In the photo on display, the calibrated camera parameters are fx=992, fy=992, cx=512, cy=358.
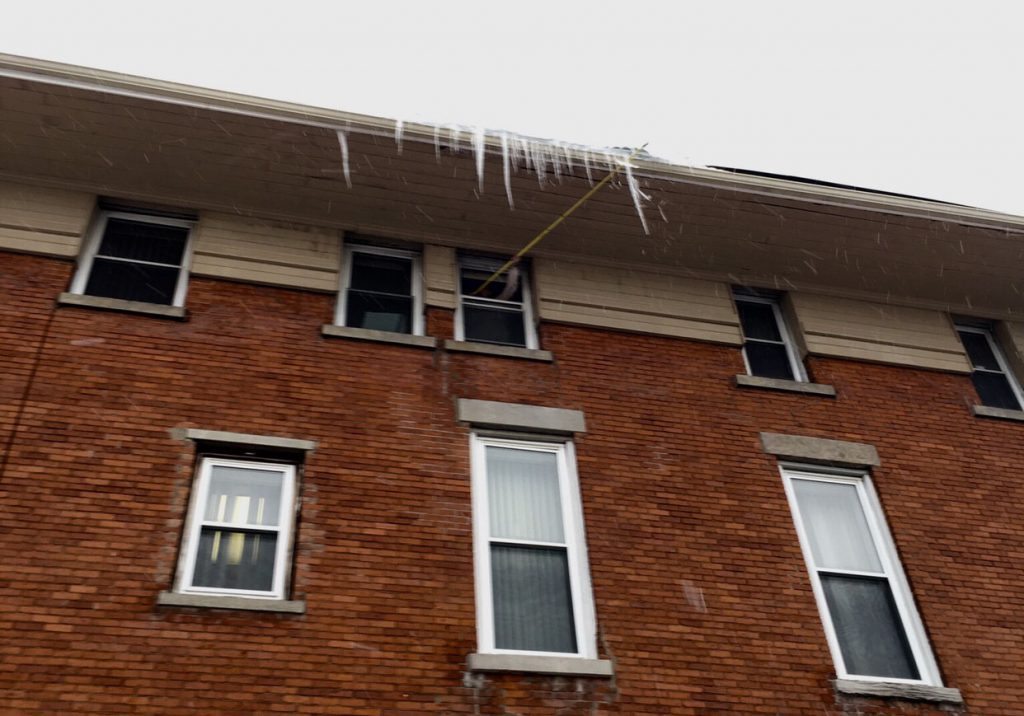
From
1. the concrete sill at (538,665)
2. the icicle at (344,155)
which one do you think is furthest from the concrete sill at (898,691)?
the icicle at (344,155)

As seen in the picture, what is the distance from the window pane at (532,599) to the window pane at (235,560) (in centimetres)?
187

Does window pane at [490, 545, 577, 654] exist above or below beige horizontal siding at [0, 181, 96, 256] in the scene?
below

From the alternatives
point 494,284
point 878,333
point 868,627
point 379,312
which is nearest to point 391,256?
point 379,312

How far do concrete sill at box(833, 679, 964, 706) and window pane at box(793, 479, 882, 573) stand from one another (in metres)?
1.23

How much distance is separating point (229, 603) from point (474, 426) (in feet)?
9.20

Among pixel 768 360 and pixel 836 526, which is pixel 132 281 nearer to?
pixel 768 360

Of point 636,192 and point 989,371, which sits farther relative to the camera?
point 989,371

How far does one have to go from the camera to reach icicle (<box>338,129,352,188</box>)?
9.88 meters

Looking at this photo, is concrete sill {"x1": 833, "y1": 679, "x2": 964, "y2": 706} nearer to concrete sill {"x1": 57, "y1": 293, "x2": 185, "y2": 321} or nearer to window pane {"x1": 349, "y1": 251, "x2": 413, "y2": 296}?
window pane {"x1": 349, "y1": 251, "x2": 413, "y2": 296}

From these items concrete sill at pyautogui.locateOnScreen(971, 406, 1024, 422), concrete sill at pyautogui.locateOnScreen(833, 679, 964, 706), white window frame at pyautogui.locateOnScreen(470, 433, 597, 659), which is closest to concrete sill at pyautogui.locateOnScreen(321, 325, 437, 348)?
white window frame at pyautogui.locateOnScreen(470, 433, 597, 659)

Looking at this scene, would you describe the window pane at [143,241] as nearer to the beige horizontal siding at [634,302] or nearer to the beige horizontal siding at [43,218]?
the beige horizontal siding at [43,218]

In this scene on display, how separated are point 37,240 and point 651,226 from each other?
624cm

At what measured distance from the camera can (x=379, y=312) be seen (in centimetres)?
1034

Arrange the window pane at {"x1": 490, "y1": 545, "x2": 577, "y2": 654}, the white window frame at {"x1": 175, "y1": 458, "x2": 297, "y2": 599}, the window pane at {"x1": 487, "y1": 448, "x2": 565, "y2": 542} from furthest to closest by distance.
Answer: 1. the window pane at {"x1": 487, "y1": 448, "x2": 565, "y2": 542}
2. the window pane at {"x1": 490, "y1": 545, "x2": 577, "y2": 654}
3. the white window frame at {"x1": 175, "y1": 458, "x2": 297, "y2": 599}
